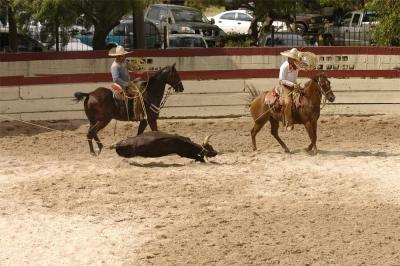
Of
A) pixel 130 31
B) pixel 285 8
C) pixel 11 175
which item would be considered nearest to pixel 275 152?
pixel 11 175

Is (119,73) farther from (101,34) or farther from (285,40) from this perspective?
(285,40)

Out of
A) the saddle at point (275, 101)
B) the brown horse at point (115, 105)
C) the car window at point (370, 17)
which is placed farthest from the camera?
the car window at point (370, 17)

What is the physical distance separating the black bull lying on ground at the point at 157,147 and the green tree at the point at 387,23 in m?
10.2

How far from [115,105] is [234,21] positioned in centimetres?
2297

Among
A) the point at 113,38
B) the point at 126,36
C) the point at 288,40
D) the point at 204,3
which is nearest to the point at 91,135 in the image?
the point at 126,36

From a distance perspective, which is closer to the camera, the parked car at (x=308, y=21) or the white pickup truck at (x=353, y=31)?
the white pickup truck at (x=353, y=31)

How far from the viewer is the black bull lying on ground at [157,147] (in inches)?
594

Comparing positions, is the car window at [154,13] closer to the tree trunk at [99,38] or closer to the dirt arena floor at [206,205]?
the tree trunk at [99,38]

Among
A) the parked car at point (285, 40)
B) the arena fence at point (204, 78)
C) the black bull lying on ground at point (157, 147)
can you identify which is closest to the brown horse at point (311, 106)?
the black bull lying on ground at point (157, 147)

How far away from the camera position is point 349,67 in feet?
73.7

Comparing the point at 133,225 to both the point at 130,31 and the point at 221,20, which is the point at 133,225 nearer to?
the point at 130,31

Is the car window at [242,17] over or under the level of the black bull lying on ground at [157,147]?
over

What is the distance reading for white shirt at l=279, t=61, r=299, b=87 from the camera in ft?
54.4

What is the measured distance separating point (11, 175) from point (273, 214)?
4559 millimetres
